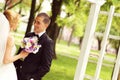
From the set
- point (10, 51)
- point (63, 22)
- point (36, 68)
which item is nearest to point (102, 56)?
point (36, 68)

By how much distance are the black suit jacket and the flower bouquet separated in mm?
162

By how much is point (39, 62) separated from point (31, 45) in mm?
365

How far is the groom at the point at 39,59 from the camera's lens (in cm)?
522

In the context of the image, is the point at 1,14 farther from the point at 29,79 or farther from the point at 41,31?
the point at 29,79

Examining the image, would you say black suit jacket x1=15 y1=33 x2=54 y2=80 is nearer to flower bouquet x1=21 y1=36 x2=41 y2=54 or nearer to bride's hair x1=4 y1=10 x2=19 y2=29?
flower bouquet x1=21 y1=36 x2=41 y2=54

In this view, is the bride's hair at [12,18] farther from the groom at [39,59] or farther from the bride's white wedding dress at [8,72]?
the bride's white wedding dress at [8,72]

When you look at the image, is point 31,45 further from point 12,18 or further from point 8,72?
point 8,72

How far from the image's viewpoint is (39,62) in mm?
5371

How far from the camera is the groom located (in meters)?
5.22

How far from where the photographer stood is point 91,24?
26.2 feet

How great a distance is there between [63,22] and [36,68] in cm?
1678

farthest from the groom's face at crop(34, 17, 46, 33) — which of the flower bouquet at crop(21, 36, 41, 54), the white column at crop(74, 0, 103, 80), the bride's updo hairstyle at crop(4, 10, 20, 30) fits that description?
the white column at crop(74, 0, 103, 80)

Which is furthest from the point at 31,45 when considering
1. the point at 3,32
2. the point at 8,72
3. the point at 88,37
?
the point at 88,37

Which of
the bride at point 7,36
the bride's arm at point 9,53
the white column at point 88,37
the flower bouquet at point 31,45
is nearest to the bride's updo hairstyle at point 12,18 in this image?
the bride at point 7,36
